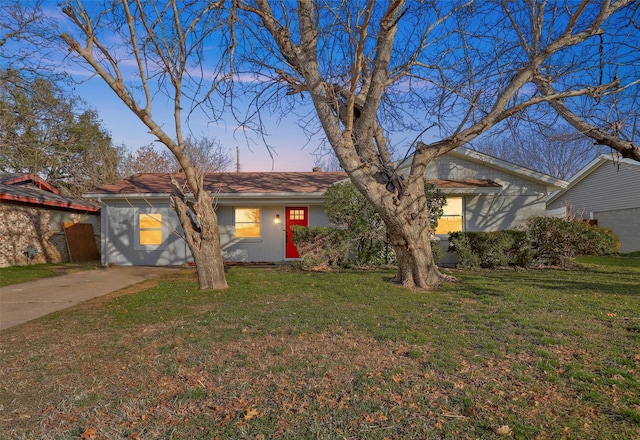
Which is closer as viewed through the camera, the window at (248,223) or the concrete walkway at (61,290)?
the concrete walkway at (61,290)

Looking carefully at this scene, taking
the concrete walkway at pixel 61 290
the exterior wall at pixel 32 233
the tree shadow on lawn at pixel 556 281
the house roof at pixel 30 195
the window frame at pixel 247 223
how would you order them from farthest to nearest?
the window frame at pixel 247 223 → the house roof at pixel 30 195 → the exterior wall at pixel 32 233 → the tree shadow on lawn at pixel 556 281 → the concrete walkway at pixel 61 290

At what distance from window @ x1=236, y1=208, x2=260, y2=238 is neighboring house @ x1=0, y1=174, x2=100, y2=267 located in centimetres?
748

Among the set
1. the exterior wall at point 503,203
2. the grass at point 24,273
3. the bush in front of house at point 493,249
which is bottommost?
the grass at point 24,273

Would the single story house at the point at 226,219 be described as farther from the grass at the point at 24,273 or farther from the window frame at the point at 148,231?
the grass at the point at 24,273

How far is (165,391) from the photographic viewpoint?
10.7 ft

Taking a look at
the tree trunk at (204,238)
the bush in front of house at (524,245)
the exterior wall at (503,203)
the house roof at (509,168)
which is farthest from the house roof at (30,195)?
the bush in front of house at (524,245)

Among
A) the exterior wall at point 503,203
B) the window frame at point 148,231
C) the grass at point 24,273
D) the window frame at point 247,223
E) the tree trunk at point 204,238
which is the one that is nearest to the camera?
the tree trunk at point 204,238

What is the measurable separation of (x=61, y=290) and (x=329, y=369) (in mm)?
7867

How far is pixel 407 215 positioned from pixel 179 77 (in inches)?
202

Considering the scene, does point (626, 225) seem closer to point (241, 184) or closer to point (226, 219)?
point (241, 184)

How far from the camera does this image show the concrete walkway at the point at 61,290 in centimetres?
665

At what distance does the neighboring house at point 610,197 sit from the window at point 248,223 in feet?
46.4

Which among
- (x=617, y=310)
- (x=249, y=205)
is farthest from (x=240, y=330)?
(x=249, y=205)

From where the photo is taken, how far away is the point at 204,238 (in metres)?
8.06
